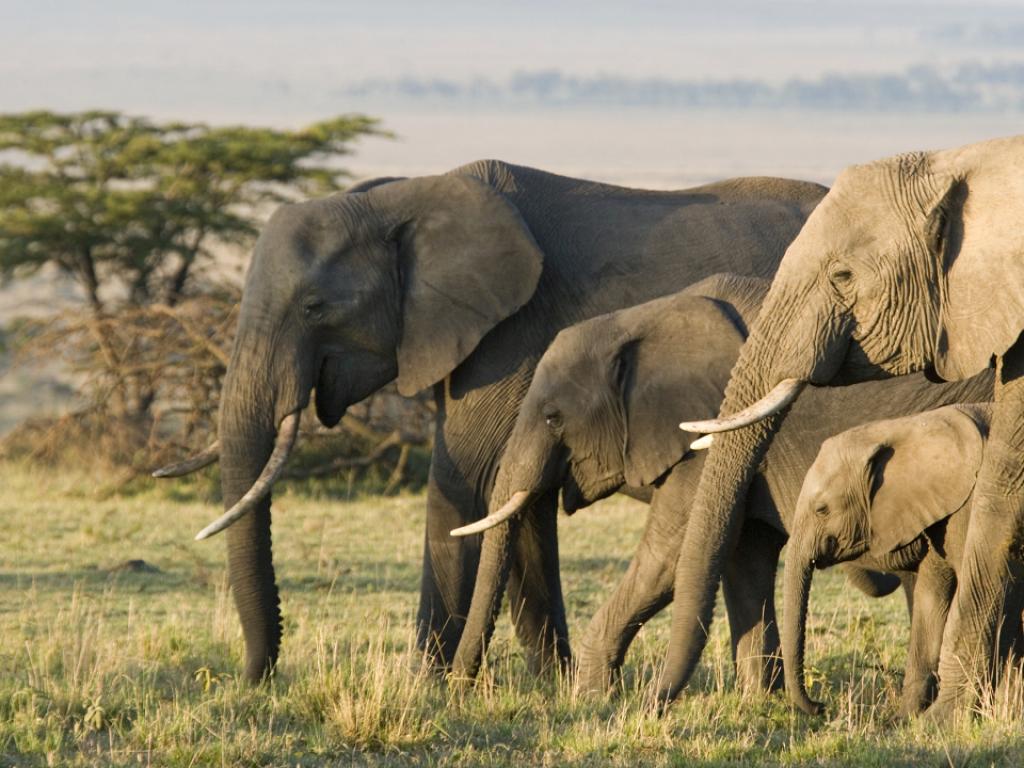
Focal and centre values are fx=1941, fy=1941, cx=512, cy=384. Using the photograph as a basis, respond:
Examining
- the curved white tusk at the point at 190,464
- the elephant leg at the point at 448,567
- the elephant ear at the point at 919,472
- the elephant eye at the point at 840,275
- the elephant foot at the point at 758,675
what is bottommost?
the elephant foot at the point at 758,675

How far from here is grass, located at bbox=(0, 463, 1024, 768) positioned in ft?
20.8

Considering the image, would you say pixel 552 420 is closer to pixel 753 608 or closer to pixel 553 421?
pixel 553 421

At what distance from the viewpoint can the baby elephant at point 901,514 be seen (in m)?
6.78

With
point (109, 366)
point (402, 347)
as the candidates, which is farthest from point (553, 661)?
point (109, 366)

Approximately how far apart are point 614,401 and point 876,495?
1.16 metres

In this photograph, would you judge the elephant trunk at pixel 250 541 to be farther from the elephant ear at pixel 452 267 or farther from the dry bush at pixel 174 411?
the dry bush at pixel 174 411

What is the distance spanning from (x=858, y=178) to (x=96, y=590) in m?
6.33

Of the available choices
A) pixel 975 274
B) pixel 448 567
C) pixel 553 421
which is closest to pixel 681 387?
pixel 553 421

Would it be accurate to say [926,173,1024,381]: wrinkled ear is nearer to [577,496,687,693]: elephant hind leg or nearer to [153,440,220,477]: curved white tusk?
[577,496,687,693]: elephant hind leg

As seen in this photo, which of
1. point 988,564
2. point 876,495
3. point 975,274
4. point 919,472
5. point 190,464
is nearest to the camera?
point 975,274

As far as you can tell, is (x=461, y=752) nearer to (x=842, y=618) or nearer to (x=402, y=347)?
(x=402, y=347)

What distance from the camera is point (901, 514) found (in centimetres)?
690

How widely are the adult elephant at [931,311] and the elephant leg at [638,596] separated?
1.08 metres

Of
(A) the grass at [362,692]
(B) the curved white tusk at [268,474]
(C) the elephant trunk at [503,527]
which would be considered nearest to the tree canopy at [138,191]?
(A) the grass at [362,692]
